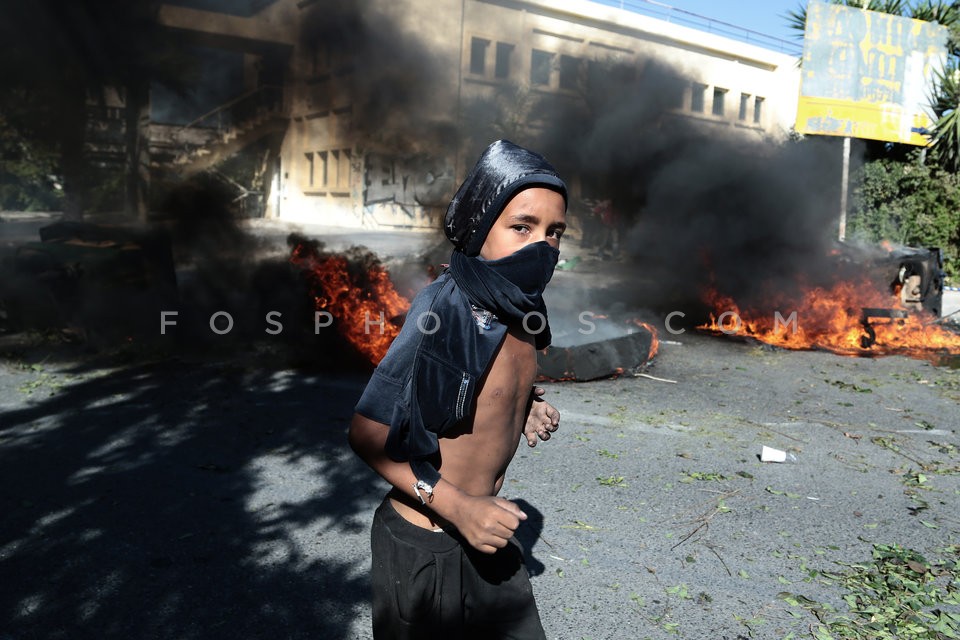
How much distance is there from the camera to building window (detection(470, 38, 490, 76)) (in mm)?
11625

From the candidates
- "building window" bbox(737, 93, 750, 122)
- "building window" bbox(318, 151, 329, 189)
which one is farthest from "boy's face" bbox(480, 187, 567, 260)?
"building window" bbox(737, 93, 750, 122)

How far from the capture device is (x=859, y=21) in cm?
1438

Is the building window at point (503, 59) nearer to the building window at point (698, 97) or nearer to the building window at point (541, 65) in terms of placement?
the building window at point (541, 65)

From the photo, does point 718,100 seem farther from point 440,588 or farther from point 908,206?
point 440,588

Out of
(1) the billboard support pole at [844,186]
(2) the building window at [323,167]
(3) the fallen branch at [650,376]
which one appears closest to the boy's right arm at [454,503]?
(3) the fallen branch at [650,376]

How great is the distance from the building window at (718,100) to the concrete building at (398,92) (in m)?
0.06

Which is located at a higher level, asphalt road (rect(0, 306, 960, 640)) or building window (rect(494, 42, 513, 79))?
building window (rect(494, 42, 513, 79))

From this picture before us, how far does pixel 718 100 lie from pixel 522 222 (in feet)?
50.5

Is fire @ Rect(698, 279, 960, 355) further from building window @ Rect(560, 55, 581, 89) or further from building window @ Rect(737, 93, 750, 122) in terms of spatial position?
building window @ Rect(737, 93, 750, 122)

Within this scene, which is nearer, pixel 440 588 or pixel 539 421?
pixel 440 588

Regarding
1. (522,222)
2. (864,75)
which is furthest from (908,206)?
(522,222)

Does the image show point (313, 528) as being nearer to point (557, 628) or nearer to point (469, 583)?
point (557, 628)

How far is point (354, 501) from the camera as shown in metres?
3.85

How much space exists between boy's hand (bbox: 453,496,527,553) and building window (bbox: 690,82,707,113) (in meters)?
14.5
